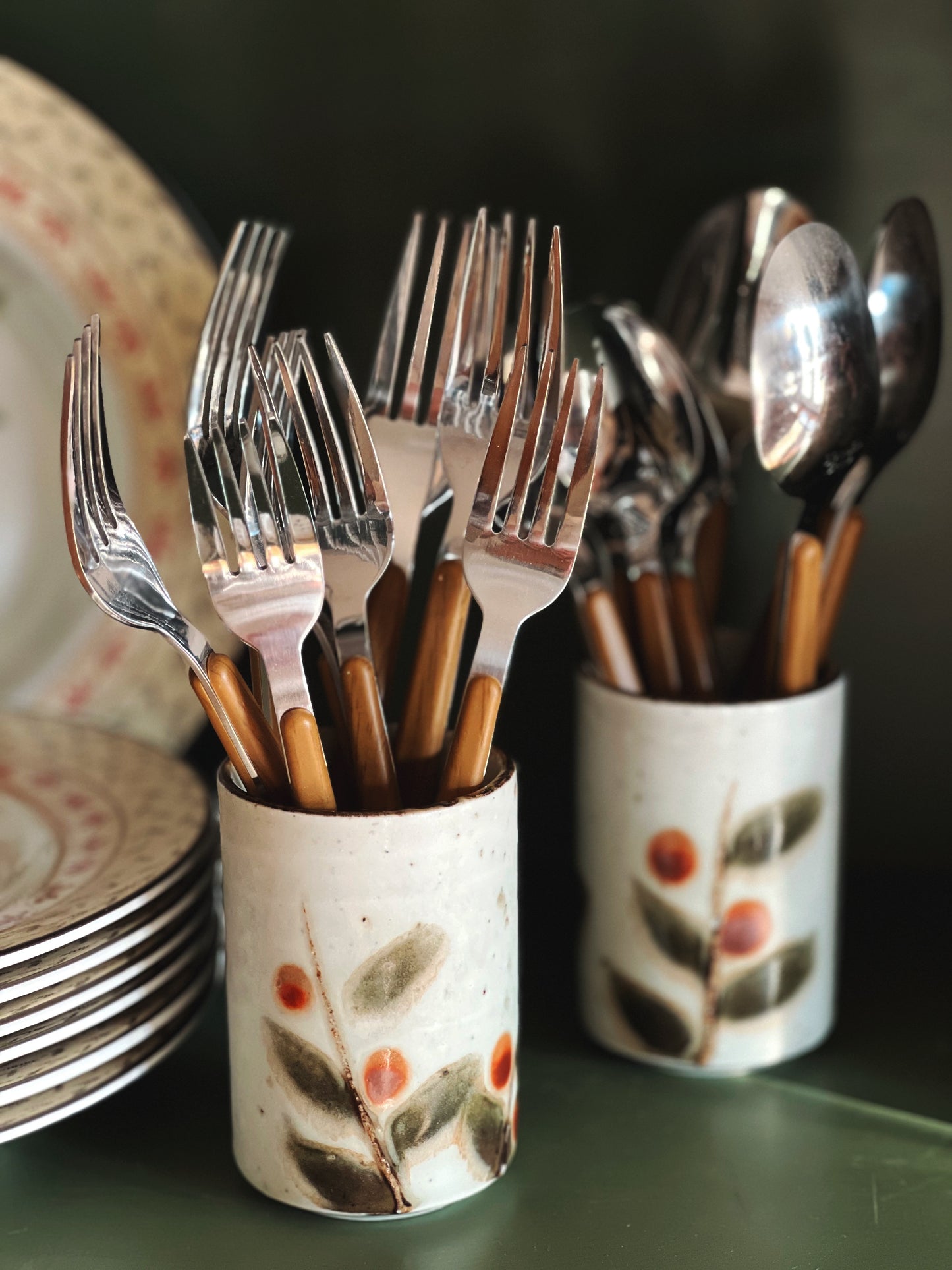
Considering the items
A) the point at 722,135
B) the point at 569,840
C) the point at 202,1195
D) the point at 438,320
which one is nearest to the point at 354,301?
the point at 438,320

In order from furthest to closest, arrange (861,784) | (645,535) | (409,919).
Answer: (861,784) → (645,535) → (409,919)

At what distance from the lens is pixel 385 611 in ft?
1.57

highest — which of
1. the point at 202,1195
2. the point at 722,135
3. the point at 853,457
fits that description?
the point at 722,135

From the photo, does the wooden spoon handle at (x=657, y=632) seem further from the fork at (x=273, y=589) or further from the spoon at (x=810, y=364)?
the fork at (x=273, y=589)

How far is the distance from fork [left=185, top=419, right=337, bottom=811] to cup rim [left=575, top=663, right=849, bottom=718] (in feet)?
0.44

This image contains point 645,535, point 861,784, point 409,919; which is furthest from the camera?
point 861,784

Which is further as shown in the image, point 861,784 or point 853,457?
point 861,784

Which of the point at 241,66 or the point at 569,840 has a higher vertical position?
the point at 241,66

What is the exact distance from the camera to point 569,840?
2.20 feet

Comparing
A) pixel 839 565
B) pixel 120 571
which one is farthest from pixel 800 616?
pixel 120 571

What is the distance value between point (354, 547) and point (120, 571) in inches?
2.8

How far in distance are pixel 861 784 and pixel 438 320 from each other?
0.30m

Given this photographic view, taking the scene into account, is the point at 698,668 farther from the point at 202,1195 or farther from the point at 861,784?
the point at 202,1195

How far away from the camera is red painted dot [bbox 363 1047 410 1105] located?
42 cm
